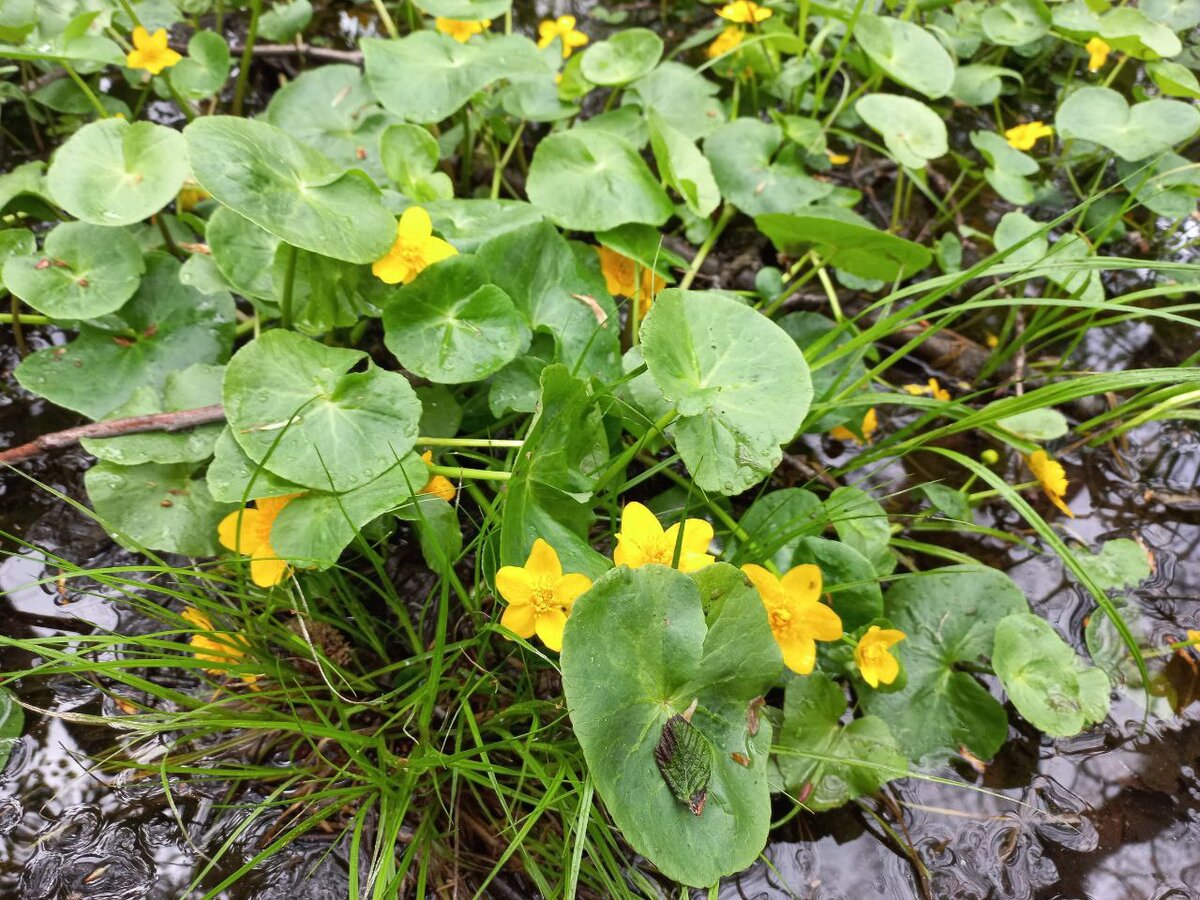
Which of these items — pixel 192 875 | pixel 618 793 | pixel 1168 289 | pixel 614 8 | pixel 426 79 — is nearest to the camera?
pixel 618 793

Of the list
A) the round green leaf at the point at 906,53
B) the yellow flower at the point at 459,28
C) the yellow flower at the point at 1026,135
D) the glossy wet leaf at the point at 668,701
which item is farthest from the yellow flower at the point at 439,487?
the yellow flower at the point at 1026,135

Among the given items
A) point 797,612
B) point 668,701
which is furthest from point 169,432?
point 797,612

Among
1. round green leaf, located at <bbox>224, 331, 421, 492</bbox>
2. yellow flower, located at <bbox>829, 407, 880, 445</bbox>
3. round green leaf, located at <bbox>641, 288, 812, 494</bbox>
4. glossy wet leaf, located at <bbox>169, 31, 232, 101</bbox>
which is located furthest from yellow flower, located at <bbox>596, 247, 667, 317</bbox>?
glossy wet leaf, located at <bbox>169, 31, 232, 101</bbox>

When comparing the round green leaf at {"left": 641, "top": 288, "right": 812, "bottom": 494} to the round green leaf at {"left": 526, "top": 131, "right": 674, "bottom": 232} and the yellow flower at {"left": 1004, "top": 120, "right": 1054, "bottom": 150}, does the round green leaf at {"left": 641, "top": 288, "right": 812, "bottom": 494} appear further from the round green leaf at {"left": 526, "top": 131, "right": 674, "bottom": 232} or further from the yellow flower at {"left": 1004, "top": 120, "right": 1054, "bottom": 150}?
the yellow flower at {"left": 1004, "top": 120, "right": 1054, "bottom": 150}

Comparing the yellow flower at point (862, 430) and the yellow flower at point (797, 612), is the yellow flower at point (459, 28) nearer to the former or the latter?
the yellow flower at point (862, 430)

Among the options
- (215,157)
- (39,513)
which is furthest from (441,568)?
(39,513)

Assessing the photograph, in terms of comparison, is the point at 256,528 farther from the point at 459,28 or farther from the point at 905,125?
the point at 905,125

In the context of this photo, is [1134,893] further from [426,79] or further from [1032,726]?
[426,79]
